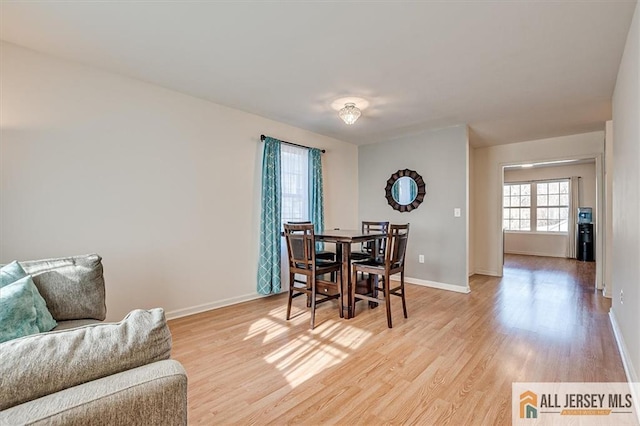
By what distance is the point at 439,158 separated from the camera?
14.5 feet

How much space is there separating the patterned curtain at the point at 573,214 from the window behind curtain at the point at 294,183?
6.77 metres

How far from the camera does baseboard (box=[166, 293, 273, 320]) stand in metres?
3.07

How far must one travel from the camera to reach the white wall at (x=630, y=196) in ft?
5.91

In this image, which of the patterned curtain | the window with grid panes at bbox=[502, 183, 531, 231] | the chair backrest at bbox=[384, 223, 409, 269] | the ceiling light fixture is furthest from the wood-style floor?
the window with grid panes at bbox=[502, 183, 531, 231]

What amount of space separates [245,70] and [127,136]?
129 cm

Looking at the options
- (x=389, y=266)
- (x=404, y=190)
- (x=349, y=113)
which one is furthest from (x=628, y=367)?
(x=404, y=190)

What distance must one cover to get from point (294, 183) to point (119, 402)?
3.72 meters

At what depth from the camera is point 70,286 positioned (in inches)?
68.3

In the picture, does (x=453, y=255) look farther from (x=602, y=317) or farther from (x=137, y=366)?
(x=137, y=366)

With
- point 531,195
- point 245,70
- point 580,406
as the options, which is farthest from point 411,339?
point 531,195

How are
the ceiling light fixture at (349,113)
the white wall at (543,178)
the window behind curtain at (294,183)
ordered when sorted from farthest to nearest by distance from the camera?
the white wall at (543,178)
the window behind curtain at (294,183)
the ceiling light fixture at (349,113)

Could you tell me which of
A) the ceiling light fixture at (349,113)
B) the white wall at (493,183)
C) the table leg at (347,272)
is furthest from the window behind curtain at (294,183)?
the white wall at (493,183)

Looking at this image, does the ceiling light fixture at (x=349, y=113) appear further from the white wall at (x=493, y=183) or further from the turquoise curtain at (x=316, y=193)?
the white wall at (x=493, y=183)

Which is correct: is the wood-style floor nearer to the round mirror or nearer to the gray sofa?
the gray sofa
